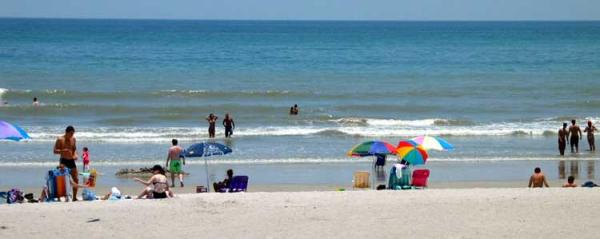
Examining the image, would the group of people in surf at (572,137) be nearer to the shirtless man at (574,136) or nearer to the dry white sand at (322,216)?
the shirtless man at (574,136)

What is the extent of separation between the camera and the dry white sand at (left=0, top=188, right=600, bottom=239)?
41.1 ft

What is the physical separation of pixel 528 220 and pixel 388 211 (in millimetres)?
1942

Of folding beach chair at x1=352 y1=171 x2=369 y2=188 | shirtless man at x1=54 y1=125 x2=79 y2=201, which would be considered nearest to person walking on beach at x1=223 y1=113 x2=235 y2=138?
folding beach chair at x1=352 y1=171 x2=369 y2=188

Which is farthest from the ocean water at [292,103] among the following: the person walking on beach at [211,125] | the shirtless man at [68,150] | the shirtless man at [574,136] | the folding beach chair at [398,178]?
the shirtless man at [68,150]

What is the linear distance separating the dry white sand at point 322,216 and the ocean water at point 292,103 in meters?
8.97

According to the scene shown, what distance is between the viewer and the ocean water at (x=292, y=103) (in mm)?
26656

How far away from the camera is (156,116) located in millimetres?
34750

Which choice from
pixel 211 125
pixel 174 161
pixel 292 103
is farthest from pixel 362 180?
pixel 292 103

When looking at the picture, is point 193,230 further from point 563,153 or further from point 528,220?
point 563,153

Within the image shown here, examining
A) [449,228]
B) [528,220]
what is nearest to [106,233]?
[449,228]

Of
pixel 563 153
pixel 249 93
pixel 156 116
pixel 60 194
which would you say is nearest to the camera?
pixel 60 194

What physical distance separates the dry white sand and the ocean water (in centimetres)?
897

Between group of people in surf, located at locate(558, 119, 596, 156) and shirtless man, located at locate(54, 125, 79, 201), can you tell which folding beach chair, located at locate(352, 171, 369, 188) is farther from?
group of people in surf, located at locate(558, 119, 596, 156)

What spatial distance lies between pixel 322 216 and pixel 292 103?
25.8 metres
